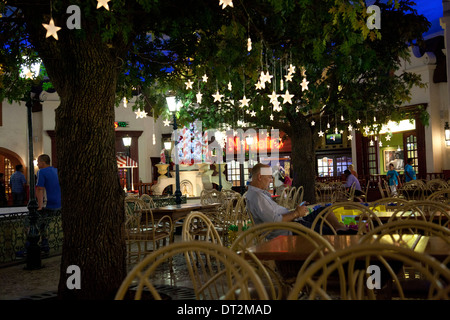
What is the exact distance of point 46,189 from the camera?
8727 mm

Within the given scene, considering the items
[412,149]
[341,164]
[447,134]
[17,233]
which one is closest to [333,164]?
[341,164]

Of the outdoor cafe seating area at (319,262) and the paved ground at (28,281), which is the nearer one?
the outdoor cafe seating area at (319,262)

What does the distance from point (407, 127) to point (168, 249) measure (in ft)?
74.3

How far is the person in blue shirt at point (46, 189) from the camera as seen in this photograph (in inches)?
336

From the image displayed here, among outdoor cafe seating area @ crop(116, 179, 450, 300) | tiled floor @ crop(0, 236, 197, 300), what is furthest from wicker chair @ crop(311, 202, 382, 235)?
tiled floor @ crop(0, 236, 197, 300)

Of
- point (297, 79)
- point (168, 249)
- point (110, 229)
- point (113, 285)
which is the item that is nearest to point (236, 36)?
point (110, 229)

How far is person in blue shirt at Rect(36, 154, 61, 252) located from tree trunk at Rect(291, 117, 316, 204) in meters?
6.44

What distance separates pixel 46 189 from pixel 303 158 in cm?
679

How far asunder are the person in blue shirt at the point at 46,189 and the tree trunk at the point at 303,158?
6.44 meters

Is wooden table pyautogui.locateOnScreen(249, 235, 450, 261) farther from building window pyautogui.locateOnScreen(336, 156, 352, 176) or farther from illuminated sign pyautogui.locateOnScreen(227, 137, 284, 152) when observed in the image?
building window pyautogui.locateOnScreen(336, 156, 352, 176)

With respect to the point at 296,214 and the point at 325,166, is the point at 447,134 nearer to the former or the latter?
the point at 325,166

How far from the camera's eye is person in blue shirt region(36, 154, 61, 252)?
854 cm

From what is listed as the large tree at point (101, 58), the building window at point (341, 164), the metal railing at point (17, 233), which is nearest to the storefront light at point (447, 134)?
the building window at point (341, 164)

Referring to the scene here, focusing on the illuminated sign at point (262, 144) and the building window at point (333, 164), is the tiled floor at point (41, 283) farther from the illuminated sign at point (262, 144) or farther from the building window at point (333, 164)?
the building window at point (333, 164)
